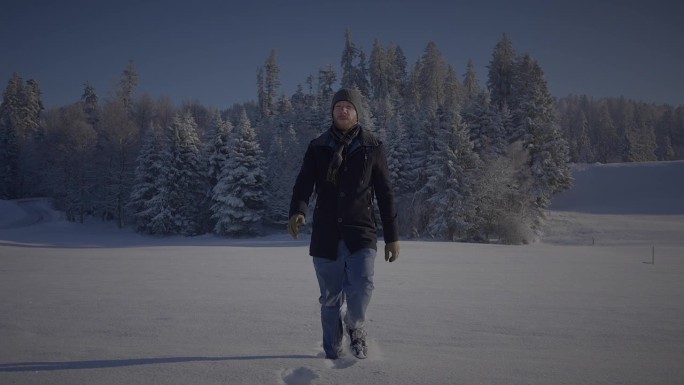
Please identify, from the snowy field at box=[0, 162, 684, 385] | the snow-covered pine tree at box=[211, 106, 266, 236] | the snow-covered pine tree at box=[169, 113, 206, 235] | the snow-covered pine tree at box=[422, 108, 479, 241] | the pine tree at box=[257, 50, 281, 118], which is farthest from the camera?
the pine tree at box=[257, 50, 281, 118]

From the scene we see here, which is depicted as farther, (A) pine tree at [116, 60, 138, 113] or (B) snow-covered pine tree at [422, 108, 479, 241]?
(A) pine tree at [116, 60, 138, 113]

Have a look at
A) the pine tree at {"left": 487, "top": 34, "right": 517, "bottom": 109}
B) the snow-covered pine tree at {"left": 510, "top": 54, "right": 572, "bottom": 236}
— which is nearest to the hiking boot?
the snow-covered pine tree at {"left": 510, "top": 54, "right": 572, "bottom": 236}

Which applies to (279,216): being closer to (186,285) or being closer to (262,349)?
(186,285)

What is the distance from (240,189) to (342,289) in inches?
1263

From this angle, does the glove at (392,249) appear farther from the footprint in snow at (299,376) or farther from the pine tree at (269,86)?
the pine tree at (269,86)

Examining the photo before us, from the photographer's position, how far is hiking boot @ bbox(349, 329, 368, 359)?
3.03m

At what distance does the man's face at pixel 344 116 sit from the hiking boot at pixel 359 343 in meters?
1.86

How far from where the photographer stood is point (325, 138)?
3.32m

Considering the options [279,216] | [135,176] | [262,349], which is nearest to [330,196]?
[262,349]

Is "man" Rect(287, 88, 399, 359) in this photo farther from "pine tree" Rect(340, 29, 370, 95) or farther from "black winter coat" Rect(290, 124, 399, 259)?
"pine tree" Rect(340, 29, 370, 95)

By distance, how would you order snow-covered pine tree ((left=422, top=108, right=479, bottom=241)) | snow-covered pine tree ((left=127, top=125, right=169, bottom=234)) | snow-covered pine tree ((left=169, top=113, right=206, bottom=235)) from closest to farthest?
snow-covered pine tree ((left=422, top=108, right=479, bottom=241))
snow-covered pine tree ((left=127, top=125, right=169, bottom=234))
snow-covered pine tree ((left=169, top=113, right=206, bottom=235))

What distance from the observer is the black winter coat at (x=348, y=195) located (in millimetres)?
3170

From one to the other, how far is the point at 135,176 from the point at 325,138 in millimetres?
40911

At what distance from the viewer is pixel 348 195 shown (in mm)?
3188
